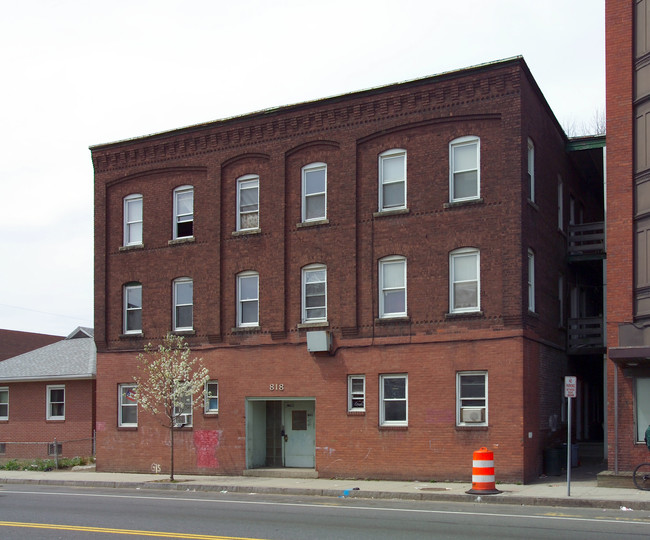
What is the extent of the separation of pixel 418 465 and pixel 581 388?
919 centimetres

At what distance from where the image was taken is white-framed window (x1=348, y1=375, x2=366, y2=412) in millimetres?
24312

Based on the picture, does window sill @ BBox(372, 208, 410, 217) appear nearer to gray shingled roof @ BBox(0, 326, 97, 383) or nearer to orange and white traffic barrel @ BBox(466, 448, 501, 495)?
orange and white traffic barrel @ BBox(466, 448, 501, 495)

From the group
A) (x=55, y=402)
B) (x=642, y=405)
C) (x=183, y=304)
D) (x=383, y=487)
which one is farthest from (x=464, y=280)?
(x=55, y=402)

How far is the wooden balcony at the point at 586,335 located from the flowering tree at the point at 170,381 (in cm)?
1136

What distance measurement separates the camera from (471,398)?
22.7 m

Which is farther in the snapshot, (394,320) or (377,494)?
(394,320)

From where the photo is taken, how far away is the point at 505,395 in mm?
22031

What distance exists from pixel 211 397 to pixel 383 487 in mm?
7531

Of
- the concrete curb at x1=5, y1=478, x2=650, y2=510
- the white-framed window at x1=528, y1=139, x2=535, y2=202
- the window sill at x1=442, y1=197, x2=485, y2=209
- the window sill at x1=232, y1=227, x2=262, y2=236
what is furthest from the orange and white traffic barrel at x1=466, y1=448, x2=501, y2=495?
the window sill at x1=232, y1=227, x2=262, y2=236

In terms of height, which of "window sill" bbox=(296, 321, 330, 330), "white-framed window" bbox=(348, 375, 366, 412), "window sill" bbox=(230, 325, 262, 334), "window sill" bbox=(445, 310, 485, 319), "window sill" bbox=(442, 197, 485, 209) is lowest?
"white-framed window" bbox=(348, 375, 366, 412)

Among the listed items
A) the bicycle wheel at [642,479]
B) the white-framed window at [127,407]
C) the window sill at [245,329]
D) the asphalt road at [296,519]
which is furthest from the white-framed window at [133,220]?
the bicycle wheel at [642,479]

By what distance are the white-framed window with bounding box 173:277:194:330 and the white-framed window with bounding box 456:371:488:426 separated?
934 centimetres

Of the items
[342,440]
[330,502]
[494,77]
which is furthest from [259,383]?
[494,77]

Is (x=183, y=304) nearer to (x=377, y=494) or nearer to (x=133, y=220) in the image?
(x=133, y=220)
